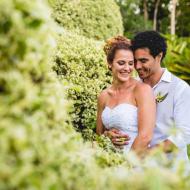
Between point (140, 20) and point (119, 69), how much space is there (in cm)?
2374

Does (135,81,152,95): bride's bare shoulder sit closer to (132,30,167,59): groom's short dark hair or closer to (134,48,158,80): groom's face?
Result: (134,48,158,80): groom's face

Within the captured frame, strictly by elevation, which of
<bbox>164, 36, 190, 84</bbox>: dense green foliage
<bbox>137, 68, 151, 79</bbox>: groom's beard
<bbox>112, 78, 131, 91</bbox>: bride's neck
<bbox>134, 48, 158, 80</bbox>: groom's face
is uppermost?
<bbox>134, 48, 158, 80</bbox>: groom's face

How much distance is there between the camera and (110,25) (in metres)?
12.5

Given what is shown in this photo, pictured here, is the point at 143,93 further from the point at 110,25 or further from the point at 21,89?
the point at 110,25

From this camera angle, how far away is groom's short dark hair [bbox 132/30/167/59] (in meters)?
4.52

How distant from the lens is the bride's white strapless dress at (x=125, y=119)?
450cm

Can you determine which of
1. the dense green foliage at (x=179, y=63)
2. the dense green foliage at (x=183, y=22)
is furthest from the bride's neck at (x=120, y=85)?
the dense green foliage at (x=183, y=22)

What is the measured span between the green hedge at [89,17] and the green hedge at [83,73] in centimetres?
360

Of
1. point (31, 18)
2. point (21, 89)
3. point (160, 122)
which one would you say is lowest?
point (160, 122)

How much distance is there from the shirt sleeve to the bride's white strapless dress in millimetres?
315

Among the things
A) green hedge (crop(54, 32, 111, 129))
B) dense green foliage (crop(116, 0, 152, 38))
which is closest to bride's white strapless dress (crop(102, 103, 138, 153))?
green hedge (crop(54, 32, 111, 129))

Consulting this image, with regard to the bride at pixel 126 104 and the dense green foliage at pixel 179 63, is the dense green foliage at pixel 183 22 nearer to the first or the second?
the dense green foliage at pixel 179 63

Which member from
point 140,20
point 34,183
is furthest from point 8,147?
point 140,20

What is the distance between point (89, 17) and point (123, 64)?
291 inches
